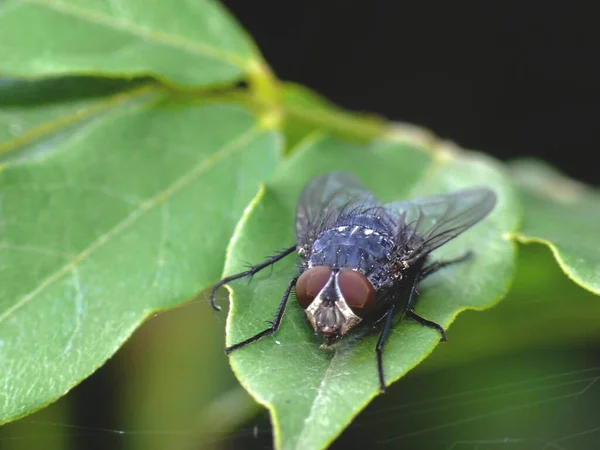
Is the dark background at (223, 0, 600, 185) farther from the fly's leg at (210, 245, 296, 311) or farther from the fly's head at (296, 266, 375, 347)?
the fly's head at (296, 266, 375, 347)

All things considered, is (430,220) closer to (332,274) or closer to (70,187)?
(332,274)

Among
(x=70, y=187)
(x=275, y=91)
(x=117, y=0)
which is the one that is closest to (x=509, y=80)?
(x=275, y=91)

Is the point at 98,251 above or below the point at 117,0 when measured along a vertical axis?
below

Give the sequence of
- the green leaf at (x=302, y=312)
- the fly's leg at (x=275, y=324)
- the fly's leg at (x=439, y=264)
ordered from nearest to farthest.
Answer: the green leaf at (x=302, y=312) < the fly's leg at (x=275, y=324) < the fly's leg at (x=439, y=264)

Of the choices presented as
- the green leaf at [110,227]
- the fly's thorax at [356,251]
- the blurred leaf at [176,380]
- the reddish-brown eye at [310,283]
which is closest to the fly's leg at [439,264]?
the fly's thorax at [356,251]

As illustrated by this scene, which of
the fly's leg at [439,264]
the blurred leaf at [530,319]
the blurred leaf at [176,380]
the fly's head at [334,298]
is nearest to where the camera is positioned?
the fly's head at [334,298]

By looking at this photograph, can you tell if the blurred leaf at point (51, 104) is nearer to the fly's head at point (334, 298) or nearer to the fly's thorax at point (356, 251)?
the fly's thorax at point (356, 251)
